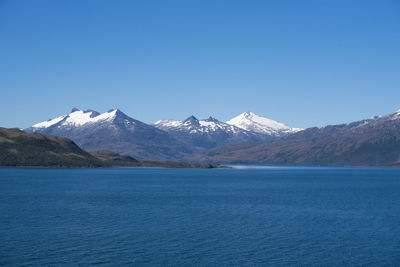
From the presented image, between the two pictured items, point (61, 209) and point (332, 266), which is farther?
point (61, 209)

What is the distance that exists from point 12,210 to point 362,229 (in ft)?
229

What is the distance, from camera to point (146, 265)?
174 ft

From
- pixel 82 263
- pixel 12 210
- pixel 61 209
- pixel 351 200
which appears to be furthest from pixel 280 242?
pixel 351 200

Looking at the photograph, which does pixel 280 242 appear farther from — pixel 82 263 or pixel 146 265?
pixel 82 263

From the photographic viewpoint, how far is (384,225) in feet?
270

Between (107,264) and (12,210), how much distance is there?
5100 cm

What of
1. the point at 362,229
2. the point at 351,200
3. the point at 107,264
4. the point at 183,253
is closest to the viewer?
the point at 107,264

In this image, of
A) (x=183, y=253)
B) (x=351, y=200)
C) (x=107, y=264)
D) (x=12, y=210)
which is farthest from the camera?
(x=351, y=200)

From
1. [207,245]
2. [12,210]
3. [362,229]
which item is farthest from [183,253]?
[12,210]

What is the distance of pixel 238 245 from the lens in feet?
210

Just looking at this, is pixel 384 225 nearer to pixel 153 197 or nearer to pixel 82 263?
pixel 82 263

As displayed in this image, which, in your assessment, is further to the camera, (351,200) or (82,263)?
(351,200)

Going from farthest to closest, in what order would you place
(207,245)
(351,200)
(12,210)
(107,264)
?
(351,200) → (12,210) → (207,245) → (107,264)

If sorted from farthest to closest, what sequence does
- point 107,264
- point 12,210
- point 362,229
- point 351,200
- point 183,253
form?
1. point 351,200
2. point 12,210
3. point 362,229
4. point 183,253
5. point 107,264
